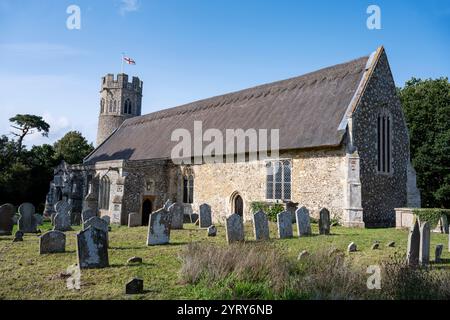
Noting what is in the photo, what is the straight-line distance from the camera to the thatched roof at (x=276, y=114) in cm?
1789

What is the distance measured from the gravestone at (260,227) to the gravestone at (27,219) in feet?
28.6

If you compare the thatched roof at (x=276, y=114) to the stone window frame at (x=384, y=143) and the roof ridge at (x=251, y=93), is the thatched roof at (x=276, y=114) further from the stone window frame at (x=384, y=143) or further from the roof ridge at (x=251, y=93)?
the stone window frame at (x=384, y=143)

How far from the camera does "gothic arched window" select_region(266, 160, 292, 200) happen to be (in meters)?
18.5

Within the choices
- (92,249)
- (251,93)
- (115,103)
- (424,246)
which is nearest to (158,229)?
(92,249)

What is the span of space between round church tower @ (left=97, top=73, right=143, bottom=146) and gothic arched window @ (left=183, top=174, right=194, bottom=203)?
80.3 feet

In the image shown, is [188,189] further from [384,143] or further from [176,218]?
[384,143]

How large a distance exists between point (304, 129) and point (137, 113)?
32200 mm

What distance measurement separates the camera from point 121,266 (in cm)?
808

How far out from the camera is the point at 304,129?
18234mm

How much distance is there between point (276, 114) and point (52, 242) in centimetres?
1455

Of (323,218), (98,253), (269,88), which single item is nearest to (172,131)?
(269,88)
